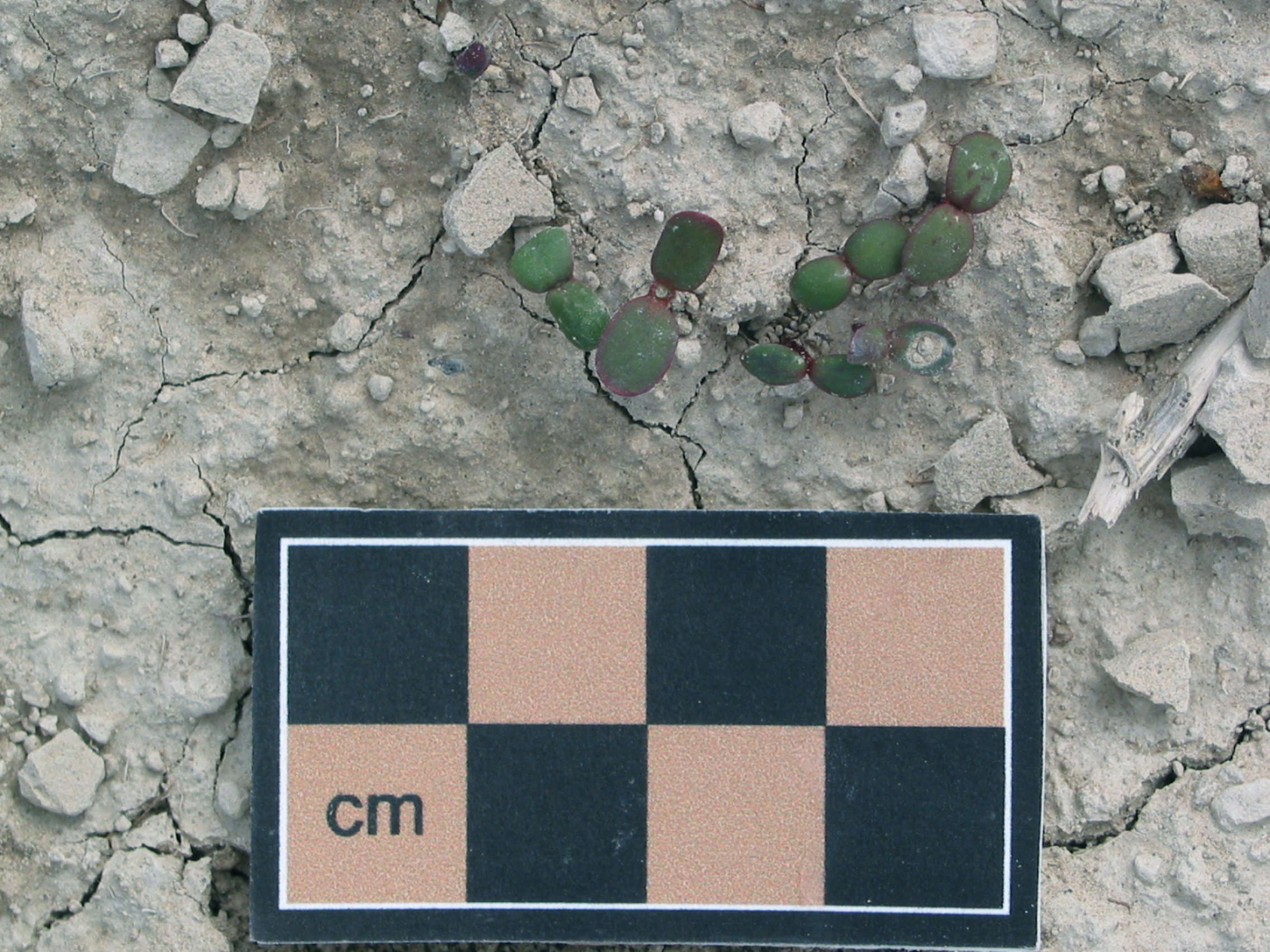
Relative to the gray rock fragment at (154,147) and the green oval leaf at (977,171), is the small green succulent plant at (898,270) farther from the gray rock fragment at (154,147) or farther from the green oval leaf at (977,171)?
the gray rock fragment at (154,147)

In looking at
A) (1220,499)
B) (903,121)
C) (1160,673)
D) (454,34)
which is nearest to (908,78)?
(903,121)

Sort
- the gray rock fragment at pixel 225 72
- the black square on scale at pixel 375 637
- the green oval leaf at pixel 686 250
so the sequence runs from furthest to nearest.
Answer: the black square on scale at pixel 375 637
the gray rock fragment at pixel 225 72
the green oval leaf at pixel 686 250

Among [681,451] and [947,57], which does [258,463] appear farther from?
[947,57]

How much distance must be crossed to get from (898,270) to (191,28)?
1431 millimetres

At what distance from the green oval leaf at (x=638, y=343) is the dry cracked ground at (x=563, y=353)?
8 centimetres

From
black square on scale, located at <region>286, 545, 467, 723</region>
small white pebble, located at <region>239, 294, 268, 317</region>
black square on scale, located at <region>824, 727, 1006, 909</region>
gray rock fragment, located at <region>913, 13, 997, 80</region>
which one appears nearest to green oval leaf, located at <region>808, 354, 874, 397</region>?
gray rock fragment, located at <region>913, 13, 997, 80</region>

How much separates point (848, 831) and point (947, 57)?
152 centimetres

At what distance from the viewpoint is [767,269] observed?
6.82ft

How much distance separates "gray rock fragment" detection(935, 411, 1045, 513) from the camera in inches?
83.2

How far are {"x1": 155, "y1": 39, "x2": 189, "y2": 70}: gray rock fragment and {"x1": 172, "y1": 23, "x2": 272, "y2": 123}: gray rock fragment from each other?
1.3 inches

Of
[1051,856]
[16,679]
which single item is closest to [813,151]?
[1051,856]

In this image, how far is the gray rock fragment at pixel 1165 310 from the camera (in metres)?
1.99

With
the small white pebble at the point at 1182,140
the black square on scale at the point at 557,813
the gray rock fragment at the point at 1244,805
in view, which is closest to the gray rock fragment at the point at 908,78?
the small white pebble at the point at 1182,140

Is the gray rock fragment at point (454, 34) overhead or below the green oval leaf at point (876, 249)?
overhead
